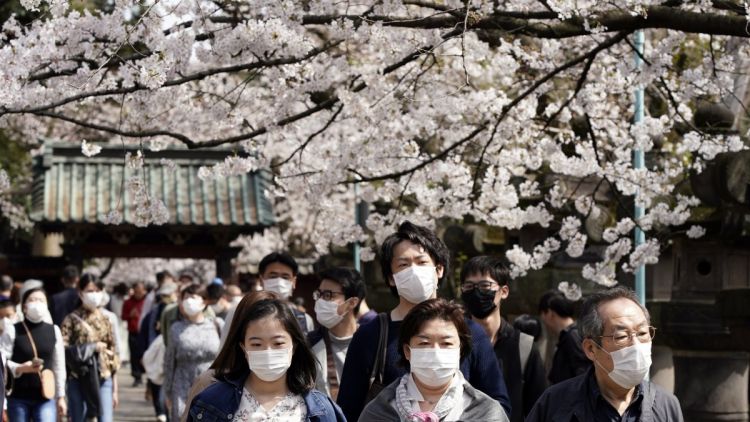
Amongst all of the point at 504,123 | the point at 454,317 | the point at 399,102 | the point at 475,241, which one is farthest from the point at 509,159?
the point at 454,317

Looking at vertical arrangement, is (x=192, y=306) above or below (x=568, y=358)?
above

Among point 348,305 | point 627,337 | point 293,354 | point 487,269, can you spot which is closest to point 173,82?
point 348,305

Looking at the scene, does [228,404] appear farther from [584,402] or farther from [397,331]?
[584,402]

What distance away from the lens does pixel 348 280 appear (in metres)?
8.50

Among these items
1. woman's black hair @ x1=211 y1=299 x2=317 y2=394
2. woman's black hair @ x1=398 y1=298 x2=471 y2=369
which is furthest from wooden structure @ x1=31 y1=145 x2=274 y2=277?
woman's black hair @ x1=398 y1=298 x2=471 y2=369

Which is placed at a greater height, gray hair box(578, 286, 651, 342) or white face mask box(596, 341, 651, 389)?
gray hair box(578, 286, 651, 342)

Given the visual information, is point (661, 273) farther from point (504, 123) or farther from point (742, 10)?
point (742, 10)

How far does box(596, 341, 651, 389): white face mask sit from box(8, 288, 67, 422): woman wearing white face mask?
6.80 metres

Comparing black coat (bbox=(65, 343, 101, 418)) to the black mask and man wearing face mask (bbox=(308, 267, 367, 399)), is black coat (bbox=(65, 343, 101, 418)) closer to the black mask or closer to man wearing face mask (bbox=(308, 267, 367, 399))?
man wearing face mask (bbox=(308, 267, 367, 399))

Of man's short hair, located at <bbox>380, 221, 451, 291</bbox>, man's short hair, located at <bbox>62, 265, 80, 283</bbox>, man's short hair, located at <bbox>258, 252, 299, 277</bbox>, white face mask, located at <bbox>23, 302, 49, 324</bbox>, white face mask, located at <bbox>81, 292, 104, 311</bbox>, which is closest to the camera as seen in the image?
man's short hair, located at <bbox>380, 221, 451, 291</bbox>

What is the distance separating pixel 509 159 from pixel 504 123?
85 cm

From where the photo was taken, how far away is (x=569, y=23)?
880 cm

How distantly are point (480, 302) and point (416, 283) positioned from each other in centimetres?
112

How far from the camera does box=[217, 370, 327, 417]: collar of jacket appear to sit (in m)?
5.28
